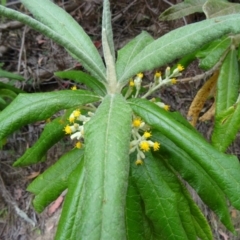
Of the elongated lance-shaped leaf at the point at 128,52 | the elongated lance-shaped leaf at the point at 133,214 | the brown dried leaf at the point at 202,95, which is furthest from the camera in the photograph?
the brown dried leaf at the point at 202,95

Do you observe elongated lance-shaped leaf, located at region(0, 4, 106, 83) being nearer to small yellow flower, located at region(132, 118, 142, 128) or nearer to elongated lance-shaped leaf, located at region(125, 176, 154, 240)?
small yellow flower, located at region(132, 118, 142, 128)

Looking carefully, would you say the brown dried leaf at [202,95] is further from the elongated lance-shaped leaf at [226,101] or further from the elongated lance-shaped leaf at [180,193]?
the elongated lance-shaped leaf at [180,193]

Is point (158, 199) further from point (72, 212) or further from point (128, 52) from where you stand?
point (128, 52)

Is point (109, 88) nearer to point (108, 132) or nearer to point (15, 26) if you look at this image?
point (108, 132)

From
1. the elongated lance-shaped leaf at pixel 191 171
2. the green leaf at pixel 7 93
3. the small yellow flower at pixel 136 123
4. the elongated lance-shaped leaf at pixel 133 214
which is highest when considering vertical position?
the green leaf at pixel 7 93

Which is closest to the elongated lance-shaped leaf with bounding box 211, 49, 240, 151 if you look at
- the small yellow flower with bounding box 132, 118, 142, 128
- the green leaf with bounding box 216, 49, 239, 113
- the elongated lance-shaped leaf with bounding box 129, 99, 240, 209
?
the green leaf with bounding box 216, 49, 239, 113

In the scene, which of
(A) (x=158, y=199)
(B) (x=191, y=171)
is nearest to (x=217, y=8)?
(B) (x=191, y=171)

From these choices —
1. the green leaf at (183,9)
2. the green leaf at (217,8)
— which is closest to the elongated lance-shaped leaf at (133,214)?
the green leaf at (217,8)
